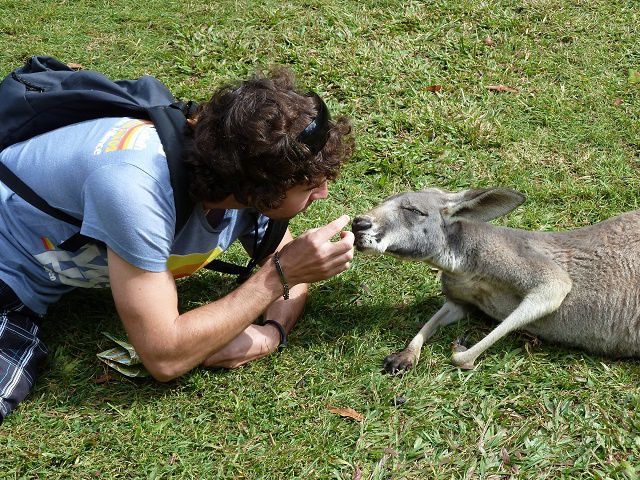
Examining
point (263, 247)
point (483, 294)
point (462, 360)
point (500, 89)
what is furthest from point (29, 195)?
point (500, 89)

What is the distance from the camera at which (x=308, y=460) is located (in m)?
3.29

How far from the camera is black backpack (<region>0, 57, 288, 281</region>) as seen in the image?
10.9ft

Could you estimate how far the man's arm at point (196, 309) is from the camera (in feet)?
10.4

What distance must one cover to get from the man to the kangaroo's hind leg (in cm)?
54

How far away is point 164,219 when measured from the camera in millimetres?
3186

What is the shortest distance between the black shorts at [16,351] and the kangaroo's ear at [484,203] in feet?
7.07

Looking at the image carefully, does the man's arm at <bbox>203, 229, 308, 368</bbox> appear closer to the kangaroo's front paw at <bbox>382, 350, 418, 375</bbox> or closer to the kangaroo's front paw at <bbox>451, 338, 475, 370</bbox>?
the kangaroo's front paw at <bbox>382, 350, 418, 375</bbox>

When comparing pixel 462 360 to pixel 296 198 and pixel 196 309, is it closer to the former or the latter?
pixel 296 198

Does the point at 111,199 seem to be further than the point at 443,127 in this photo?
No

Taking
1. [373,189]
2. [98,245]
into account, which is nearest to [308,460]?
[98,245]

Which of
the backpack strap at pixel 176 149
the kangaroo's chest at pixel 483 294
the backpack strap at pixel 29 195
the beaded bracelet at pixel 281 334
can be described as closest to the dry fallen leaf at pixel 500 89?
the kangaroo's chest at pixel 483 294

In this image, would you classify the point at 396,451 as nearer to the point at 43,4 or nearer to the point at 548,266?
the point at 548,266

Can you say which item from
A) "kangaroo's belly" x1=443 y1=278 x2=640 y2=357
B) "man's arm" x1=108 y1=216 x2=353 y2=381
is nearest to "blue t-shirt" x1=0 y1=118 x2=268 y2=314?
"man's arm" x1=108 y1=216 x2=353 y2=381

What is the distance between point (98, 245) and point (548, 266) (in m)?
2.20
